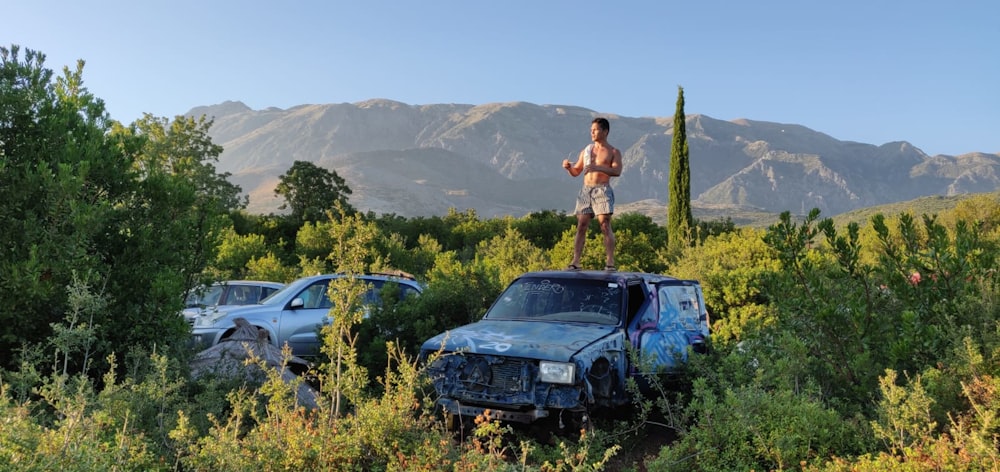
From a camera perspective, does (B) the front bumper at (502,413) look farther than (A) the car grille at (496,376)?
No

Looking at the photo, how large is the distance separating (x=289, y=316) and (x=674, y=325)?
6.10m

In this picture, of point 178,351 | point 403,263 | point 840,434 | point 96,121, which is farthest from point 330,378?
point 403,263

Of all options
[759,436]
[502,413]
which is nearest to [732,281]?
[502,413]

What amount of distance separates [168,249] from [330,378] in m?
2.89

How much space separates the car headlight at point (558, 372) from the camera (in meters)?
5.95

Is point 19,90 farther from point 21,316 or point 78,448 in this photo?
point 78,448

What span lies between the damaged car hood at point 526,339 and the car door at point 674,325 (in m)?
0.56

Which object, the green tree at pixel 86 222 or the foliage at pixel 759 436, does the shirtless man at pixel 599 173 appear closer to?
the foliage at pixel 759 436

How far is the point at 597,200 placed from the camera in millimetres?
9773

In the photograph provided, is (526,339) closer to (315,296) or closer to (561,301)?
(561,301)

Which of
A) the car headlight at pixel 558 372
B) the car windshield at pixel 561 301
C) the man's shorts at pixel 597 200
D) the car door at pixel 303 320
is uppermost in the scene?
the man's shorts at pixel 597 200

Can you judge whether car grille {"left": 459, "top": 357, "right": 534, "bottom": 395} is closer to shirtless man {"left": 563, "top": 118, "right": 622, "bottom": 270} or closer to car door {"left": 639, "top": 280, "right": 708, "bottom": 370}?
car door {"left": 639, "top": 280, "right": 708, "bottom": 370}

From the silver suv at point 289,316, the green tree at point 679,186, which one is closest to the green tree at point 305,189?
the green tree at point 679,186

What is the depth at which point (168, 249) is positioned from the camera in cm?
686
